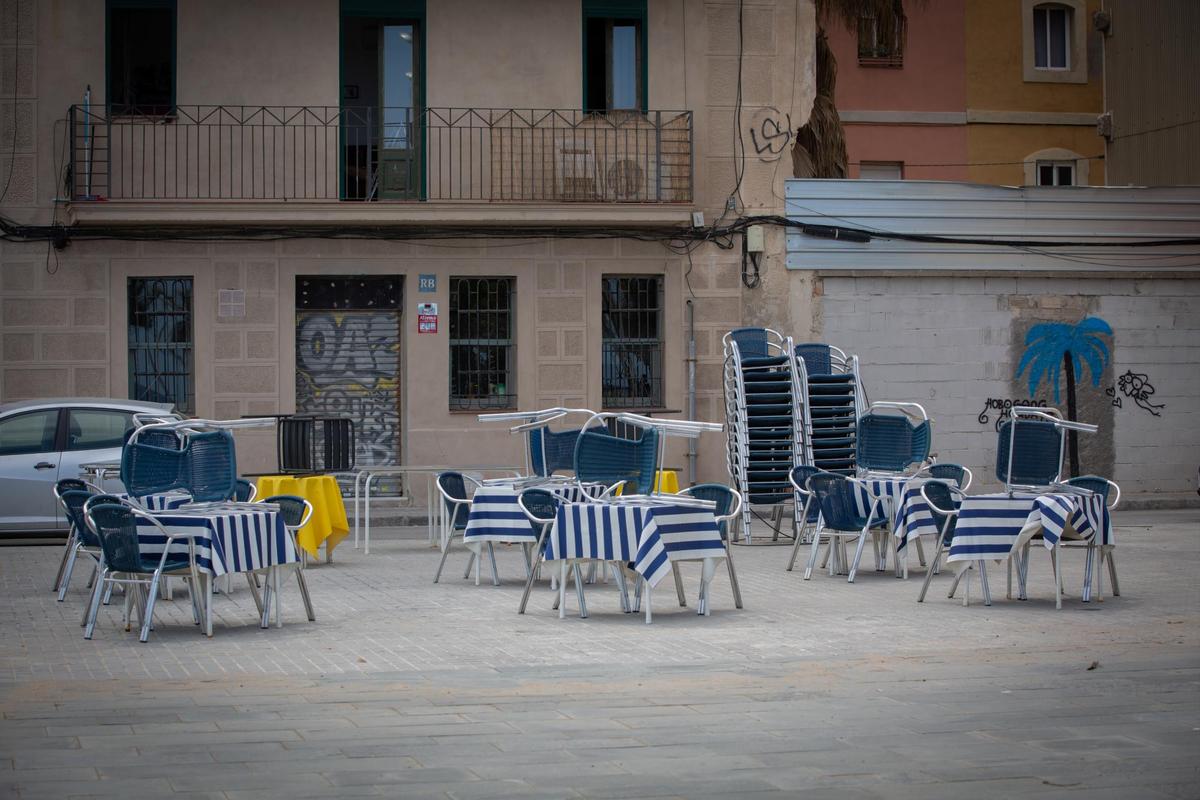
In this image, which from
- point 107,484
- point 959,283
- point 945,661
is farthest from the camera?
point 959,283

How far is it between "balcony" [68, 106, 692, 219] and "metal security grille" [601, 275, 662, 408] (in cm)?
139

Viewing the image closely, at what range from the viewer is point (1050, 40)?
35.2 meters

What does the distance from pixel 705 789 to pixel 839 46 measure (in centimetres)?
3009

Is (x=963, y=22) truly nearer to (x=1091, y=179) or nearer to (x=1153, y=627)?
(x=1091, y=179)

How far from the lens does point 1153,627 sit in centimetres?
1110

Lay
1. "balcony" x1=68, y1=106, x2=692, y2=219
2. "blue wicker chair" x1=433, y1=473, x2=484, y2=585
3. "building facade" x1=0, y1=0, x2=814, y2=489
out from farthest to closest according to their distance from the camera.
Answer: "balcony" x1=68, y1=106, x2=692, y2=219
"building facade" x1=0, y1=0, x2=814, y2=489
"blue wicker chair" x1=433, y1=473, x2=484, y2=585

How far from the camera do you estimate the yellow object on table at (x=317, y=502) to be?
52.6 ft

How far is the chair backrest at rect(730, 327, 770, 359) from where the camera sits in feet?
66.7

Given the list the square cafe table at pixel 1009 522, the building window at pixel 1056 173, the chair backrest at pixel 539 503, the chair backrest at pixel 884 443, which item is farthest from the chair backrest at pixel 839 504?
the building window at pixel 1056 173

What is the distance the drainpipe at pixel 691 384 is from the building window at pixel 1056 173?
14.1 m

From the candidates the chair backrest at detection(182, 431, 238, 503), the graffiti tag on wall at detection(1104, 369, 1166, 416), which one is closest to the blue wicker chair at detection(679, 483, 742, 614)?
the chair backrest at detection(182, 431, 238, 503)

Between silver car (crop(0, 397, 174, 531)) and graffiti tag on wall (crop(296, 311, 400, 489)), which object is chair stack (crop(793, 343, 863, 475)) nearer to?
graffiti tag on wall (crop(296, 311, 400, 489))

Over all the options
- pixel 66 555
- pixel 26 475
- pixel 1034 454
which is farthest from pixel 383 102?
pixel 1034 454

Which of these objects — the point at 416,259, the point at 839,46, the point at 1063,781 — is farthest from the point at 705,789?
the point at 839,46
